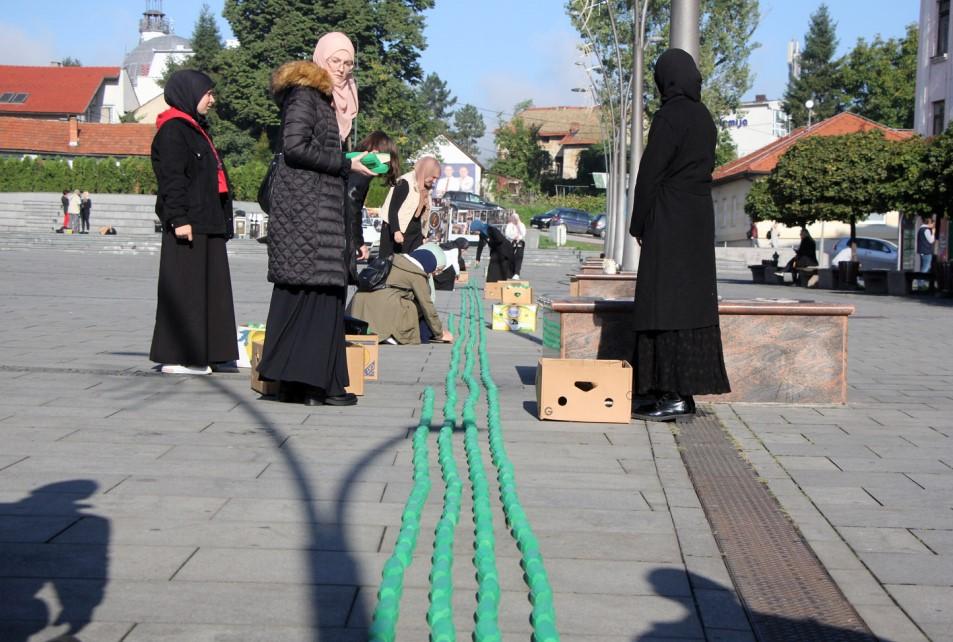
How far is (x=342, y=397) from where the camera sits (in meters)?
7.54

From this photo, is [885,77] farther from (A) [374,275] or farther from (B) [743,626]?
(B) [743,626]

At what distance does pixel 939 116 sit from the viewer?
40656mm

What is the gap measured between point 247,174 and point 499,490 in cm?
6558

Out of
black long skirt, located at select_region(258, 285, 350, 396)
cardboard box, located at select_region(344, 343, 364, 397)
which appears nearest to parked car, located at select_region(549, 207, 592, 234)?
cardboard box, located at select_region(344, 343, 364, 397)

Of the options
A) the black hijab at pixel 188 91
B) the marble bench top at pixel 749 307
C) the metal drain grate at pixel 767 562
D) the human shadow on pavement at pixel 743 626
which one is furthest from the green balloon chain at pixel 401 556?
the black hijab at pixel 188 91

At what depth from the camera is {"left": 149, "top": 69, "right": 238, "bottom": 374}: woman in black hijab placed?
845 cm

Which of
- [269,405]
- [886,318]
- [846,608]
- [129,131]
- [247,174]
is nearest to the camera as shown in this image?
[846,608]

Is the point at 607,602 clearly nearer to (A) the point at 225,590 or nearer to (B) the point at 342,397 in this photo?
(A) the point at 225,590

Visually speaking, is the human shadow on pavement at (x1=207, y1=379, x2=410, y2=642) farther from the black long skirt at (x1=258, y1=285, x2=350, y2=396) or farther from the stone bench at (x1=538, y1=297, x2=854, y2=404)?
the stone bench at (x1=538, y1=297, x2=854, y2=404)

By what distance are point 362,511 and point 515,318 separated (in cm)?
980

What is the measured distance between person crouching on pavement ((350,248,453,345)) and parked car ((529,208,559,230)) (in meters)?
68.1

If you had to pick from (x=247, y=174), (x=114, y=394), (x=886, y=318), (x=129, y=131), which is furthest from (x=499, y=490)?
(x=129, y=131)

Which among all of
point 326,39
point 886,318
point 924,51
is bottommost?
point 886,318

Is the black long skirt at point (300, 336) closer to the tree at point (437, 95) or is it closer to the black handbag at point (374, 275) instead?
the black handbag at point (374, 275)
